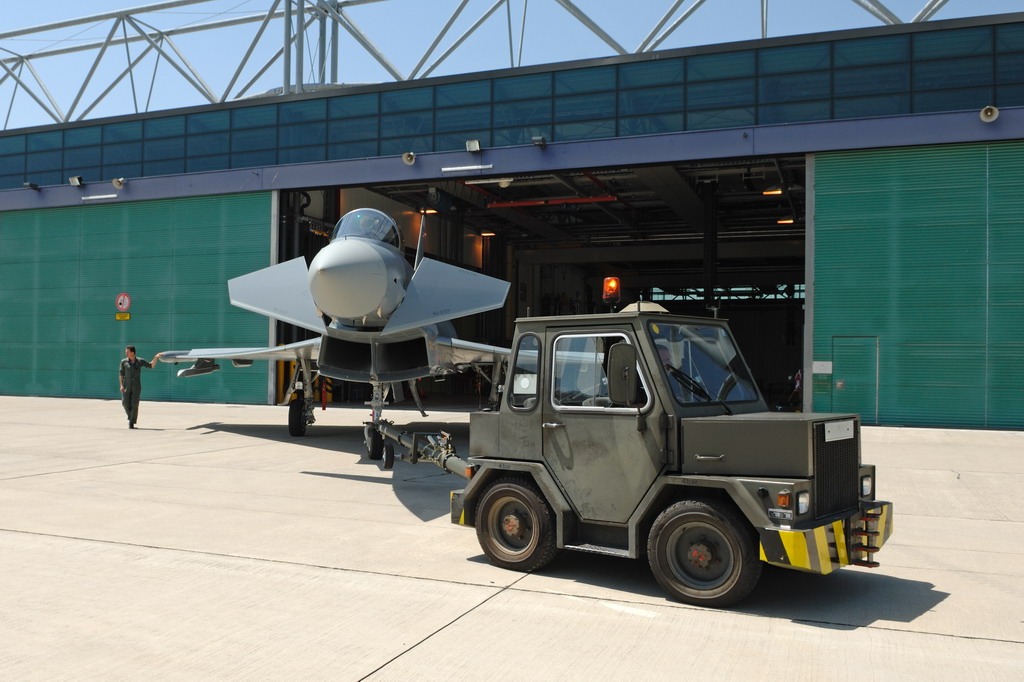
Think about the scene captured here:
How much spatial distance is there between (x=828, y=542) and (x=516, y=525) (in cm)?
231

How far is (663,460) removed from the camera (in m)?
5.51

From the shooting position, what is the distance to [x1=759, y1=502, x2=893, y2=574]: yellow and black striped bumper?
16.0ft

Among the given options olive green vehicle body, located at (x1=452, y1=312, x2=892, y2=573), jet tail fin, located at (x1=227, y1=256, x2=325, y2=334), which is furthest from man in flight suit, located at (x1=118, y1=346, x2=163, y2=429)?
olive green vehicle body, located at (x1=452, y1=312, x2=892, y2=573)

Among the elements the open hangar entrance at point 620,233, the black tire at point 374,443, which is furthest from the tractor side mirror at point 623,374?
the open hangar entrance at point 620,233

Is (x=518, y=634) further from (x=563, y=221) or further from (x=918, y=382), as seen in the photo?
(x=563, y=221)

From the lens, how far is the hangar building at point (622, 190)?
19031mm

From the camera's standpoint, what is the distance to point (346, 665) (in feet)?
13.9

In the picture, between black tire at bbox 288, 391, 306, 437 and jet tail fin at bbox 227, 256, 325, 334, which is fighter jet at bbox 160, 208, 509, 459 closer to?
jet tail fin at bbox 227, 256, 325, 334

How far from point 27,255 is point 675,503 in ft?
101

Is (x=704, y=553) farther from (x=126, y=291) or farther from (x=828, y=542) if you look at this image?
(x=126, y=291)

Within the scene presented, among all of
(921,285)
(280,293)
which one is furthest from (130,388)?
Answer: (921,285)

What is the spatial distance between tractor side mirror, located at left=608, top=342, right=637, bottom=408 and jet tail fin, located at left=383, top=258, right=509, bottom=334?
7705mm

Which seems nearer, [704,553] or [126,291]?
[704,553]

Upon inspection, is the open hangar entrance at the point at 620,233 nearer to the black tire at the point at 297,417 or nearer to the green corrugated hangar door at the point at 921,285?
the green corrugated hangar door at the point at 921,285
